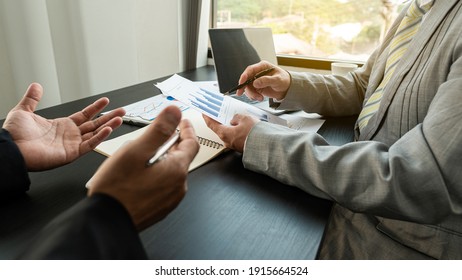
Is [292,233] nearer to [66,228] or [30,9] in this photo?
[66,228]

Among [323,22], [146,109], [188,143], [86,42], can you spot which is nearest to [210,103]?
[146,109]

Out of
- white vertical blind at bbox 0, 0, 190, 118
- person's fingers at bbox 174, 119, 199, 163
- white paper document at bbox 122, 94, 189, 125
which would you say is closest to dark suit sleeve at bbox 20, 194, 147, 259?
person's fingers at bbox 174, 119, 199, 163

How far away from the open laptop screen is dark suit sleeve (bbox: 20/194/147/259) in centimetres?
62

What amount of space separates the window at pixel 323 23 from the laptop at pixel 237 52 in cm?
41

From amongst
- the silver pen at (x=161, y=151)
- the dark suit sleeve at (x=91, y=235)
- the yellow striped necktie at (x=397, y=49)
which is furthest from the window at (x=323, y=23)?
the dark suit sleeve at (x=91, y=235)

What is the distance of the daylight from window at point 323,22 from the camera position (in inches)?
53.6

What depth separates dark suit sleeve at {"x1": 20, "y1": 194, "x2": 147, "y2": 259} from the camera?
265mm

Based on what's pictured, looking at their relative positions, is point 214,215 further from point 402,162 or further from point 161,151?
point 402,162

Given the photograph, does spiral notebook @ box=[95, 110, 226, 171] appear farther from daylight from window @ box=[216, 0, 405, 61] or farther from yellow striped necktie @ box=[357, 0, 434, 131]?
daylight from window @ box=[216, 0, 405, 61]

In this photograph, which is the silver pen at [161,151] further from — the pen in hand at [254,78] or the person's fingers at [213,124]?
the pen in hand at [254,78]

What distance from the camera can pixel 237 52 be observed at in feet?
3.33

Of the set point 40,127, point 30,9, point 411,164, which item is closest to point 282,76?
point 411,164

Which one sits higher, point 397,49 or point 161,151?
point 397,49

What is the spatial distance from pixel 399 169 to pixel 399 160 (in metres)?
0.01
